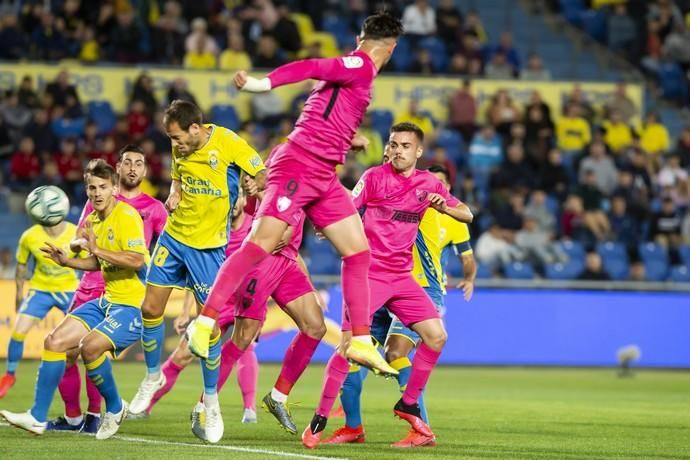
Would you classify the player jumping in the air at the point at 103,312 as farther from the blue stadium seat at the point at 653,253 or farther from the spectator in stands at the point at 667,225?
the spectator in stands at the point at 667,225

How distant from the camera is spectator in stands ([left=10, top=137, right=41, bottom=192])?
21344 millimetres

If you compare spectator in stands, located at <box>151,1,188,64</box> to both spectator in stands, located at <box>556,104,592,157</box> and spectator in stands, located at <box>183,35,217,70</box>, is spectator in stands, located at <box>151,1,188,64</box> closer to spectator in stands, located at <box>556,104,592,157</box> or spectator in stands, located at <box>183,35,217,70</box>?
spectator in stands, located at <box>183,35,217,70</box>

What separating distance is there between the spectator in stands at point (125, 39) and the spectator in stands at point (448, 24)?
6.22 meters

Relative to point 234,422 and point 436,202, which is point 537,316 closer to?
point 234,422

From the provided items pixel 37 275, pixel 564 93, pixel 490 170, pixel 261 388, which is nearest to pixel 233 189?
pixel 37 275

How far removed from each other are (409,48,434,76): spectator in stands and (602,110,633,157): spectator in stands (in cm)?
366

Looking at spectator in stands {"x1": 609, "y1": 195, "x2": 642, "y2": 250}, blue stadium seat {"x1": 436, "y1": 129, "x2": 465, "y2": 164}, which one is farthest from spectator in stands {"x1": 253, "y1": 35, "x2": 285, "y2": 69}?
spectator in stands {"x1": 609, "y1": 195, "x2": 642, "y2": 250}

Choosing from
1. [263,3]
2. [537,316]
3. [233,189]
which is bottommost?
[537,316]

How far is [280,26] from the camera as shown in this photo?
2419 cm

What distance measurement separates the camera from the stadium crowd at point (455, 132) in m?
21.8

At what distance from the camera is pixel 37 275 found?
1366 centimetres

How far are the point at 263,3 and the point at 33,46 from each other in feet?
14.5

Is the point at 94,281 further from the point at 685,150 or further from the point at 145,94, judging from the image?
the point at 685,150

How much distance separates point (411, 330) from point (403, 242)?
72 centimetres
